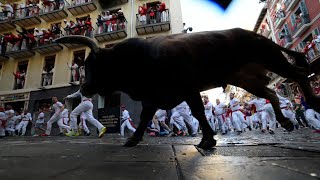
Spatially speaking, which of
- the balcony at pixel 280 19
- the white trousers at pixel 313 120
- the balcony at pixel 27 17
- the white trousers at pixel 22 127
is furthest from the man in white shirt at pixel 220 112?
the balcony at pixel 280 19

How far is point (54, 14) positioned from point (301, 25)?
91.4ft

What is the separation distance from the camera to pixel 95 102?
61.9ft

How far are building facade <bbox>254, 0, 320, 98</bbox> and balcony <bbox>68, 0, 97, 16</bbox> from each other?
18930mm

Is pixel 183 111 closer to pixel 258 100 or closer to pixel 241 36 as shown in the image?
pixel 258 100

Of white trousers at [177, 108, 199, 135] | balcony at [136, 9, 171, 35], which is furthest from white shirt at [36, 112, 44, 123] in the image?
balcony at [136, 9, 171, 35]

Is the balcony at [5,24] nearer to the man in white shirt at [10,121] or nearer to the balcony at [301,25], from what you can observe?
the man in white shirt at [10,121]

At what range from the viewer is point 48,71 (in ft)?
71.5

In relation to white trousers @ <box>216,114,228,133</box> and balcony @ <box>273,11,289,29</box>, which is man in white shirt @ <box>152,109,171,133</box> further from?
balcony @ <box>273,11,289,29</box>

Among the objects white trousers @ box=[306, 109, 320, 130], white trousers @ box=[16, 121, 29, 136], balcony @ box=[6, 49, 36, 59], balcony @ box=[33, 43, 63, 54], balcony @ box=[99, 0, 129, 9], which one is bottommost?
white trousers @ box=[306, 109, 320, 130]

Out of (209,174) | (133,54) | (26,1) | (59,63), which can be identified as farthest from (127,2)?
(209,174)

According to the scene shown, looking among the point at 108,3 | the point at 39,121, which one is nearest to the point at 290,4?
the point at 108,3

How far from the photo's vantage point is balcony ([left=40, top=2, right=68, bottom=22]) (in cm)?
2236

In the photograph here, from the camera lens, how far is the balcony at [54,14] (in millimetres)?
22359

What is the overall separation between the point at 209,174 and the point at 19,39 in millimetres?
25883
